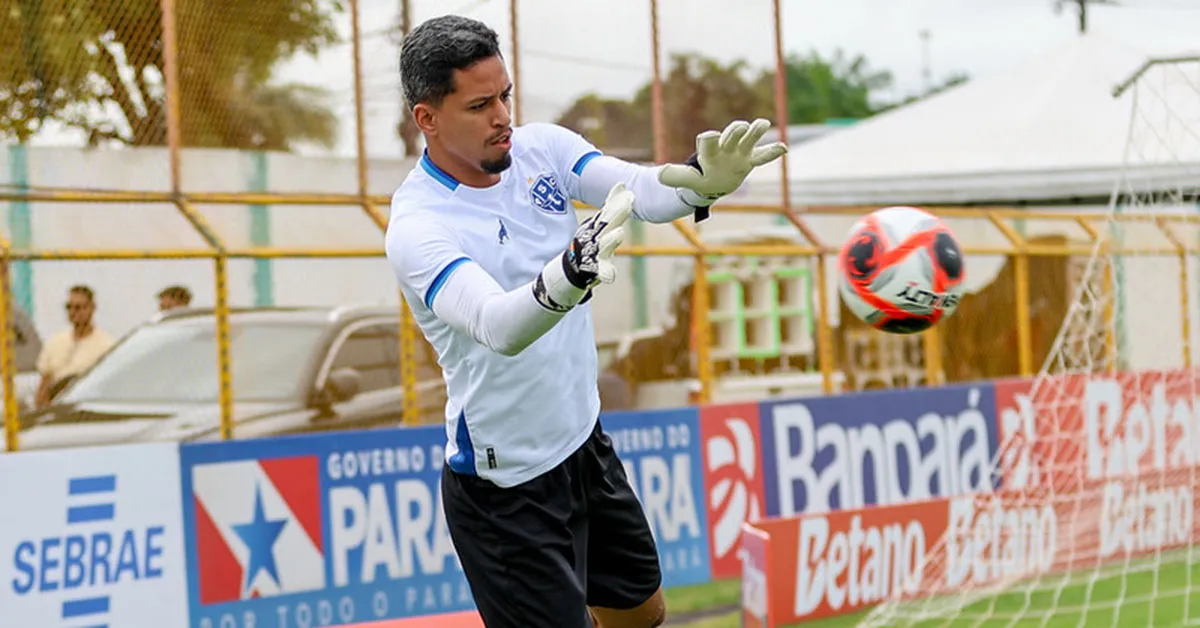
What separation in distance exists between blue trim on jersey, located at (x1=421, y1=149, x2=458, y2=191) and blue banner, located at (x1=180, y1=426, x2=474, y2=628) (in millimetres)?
3629

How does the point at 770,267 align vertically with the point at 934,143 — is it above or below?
below

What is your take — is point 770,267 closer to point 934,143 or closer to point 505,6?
point 934,143

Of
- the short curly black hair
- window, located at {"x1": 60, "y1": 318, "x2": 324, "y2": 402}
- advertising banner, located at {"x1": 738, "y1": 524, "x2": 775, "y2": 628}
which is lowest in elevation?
advertising banner, located at {"x1": 738, "y1": 524, "x2": 775, "y2": 628}

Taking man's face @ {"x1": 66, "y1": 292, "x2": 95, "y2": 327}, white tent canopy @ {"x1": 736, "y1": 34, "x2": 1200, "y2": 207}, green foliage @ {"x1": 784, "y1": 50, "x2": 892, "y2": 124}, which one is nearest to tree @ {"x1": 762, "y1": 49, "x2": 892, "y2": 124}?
green foliage @ {"x1": 784, "y1": 50, "x2": 892, "y2": 124}

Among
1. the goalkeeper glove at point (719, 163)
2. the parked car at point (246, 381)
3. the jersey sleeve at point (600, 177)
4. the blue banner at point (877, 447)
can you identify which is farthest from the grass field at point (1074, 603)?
the goalkeeper glove at point (719, 163)

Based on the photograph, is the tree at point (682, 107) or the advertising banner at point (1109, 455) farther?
the tree at point (682, 107)

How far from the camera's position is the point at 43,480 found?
6.28 metres

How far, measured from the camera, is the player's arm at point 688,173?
3387 millimetres

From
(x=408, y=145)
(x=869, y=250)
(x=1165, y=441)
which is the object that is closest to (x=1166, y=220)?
(x=1165, y=441)

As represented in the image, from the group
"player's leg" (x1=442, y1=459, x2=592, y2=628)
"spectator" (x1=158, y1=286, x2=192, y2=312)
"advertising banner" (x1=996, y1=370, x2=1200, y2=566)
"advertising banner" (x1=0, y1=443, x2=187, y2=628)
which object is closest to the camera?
"player's leg" (x1=442, y1=459, x2=592, y2=628)

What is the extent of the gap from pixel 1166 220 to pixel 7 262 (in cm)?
936

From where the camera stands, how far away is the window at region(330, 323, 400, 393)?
830cm

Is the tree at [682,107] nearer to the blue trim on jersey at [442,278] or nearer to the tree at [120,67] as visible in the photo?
the tree at [120,67]

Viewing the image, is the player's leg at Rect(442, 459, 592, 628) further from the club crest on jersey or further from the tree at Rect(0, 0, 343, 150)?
the tree at Rect(0, 0, 343, 150)
